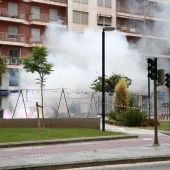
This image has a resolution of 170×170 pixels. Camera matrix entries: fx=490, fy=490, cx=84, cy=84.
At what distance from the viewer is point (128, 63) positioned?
185 feet

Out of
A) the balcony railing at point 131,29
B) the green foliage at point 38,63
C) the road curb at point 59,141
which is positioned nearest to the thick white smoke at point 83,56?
the balcony railing at point 131,29

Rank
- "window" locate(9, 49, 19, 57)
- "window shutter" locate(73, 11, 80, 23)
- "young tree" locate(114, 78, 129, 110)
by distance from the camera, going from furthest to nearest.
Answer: "window shutter" locate(73, 11, 80, 23), "window" locate(9, 49, 19, 57), "young tree" locate(114, 78, 129, 110)

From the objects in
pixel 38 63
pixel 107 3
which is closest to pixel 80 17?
pixel 107 3

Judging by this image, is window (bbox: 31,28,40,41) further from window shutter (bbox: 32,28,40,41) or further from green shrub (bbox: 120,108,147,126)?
green shrub (bbox: 120,108,147,126)

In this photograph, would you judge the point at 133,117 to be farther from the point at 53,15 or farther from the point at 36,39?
the point at 53,15

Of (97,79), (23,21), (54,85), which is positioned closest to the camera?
(54,85)

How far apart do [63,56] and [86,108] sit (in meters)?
11.5

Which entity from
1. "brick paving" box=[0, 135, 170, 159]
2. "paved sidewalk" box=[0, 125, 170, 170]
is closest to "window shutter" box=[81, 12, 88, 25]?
"brick paving" box=[0, 135, 170, 159]

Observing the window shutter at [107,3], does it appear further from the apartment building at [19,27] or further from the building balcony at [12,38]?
the building balcony at [12,38]

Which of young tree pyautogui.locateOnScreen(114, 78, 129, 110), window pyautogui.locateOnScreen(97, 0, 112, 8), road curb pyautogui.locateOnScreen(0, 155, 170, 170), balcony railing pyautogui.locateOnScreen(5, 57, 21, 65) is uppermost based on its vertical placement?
window pyautogui.locateOnScreen(97, 0, 112, 8)

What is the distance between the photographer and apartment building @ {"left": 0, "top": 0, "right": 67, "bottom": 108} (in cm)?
5312

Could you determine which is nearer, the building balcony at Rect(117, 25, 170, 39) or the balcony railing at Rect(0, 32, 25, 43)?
the balcony railing at Rect(0, 32, 25, 43)

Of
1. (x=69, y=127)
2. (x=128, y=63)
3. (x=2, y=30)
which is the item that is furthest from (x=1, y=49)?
(x=69, y=127)

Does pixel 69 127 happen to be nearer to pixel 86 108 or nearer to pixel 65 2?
pixel 86 108
